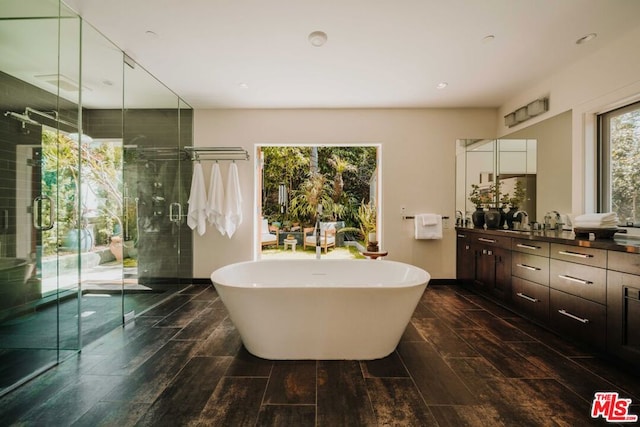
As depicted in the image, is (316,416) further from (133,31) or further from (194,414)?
(133,31)

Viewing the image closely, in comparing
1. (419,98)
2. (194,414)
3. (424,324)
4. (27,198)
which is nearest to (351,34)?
(419,98)

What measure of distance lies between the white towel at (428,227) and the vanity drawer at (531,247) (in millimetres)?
964

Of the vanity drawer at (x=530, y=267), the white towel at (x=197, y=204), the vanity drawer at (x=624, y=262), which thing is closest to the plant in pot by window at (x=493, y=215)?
the vanity drawer at (x=530, y=267)

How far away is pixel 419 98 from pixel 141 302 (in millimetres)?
3903

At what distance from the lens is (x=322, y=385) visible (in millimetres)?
1566

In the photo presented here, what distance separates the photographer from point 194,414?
1.34m

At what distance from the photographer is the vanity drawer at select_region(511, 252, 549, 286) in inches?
90.1

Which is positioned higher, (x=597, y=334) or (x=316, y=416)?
(x=597, y=334)

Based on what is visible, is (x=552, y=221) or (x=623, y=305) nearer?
(x=623, y=305)

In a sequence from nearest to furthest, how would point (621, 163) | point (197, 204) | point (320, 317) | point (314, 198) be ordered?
point (320, 317) < point (621, 163) < point (197, 204) < point (314, 198)

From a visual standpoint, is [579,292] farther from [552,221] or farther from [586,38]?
[586,38]

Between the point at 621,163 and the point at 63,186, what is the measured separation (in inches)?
183

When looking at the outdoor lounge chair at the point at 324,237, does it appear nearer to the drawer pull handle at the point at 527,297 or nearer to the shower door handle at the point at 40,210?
the drawer pull handle at the point at 527,297

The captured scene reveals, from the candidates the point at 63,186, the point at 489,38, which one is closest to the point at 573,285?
the point at 489,38
